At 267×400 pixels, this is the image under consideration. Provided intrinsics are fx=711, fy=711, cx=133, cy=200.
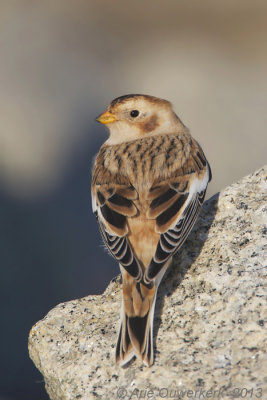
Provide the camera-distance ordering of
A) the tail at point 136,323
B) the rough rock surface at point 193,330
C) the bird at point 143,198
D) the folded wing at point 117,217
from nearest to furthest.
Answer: the rough rock surface at point 193,330
the tail at point 136,323
the bird at point 143,198
the folded wing at point 117,217

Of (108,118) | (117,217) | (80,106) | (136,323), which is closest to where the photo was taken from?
(136,323)

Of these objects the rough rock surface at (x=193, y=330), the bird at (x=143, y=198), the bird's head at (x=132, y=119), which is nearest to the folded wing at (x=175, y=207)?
the bird at (x=143, y=198)

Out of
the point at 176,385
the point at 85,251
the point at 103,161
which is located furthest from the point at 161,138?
the point at 85,251

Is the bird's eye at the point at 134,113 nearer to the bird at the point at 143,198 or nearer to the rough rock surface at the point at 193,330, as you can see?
the bird at the point at 143,198

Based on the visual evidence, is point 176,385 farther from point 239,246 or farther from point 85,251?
point 85,251

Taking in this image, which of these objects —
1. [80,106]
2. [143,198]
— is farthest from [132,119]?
[80,106]

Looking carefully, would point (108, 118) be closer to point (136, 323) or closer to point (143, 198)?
point (143, 198)

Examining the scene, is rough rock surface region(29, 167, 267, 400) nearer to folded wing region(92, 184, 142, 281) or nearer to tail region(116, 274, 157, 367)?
tail region(116, 274, 157, 367)
